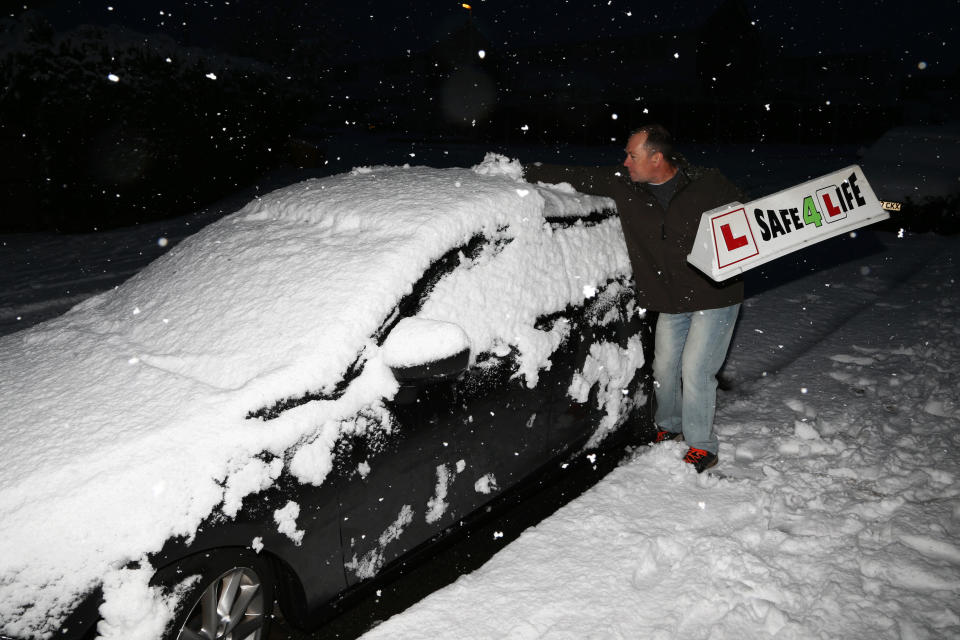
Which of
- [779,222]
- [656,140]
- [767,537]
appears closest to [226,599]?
[767,537]

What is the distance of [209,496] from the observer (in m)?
1.81

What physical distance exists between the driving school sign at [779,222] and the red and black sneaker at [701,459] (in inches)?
46.5

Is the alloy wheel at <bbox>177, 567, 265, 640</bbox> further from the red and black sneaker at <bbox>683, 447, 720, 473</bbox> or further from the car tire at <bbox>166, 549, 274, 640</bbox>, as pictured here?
the red and black sneaker at <bbox>683, 447, 720, 473</bbox>

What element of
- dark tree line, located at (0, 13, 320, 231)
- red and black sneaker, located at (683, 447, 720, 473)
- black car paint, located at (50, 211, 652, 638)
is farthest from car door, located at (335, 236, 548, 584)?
dark tree line, located at (0, 13, 320, 231)

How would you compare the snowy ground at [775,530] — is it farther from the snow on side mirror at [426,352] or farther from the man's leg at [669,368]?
the snow on side mirror at [426,352]

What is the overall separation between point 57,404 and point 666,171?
280 centimetres

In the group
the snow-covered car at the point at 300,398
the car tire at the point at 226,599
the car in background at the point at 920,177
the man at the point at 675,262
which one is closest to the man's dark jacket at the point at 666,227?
the man at the point at 675,262

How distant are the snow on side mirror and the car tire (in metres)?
0.78

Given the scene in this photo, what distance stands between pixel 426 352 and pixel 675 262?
1.63 metres

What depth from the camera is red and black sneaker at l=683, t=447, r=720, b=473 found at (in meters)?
3.45

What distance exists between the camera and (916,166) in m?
9.35

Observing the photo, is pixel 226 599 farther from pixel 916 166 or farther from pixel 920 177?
pixel 916 166

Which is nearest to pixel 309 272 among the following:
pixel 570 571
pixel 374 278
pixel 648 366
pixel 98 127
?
pixel 374 278

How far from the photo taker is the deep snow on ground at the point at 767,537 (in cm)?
245
